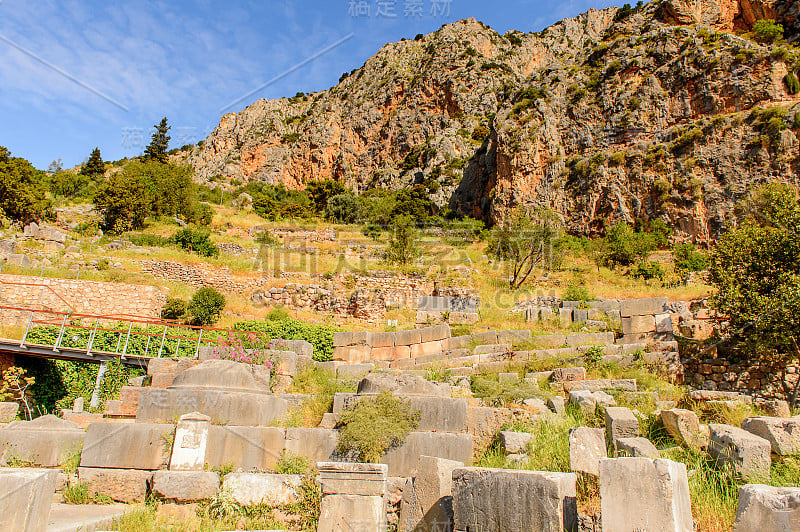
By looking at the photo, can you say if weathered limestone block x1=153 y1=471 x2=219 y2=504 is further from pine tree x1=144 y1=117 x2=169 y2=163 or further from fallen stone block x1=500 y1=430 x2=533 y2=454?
pine tree x1=144 y1=117 x2=169 y2=163

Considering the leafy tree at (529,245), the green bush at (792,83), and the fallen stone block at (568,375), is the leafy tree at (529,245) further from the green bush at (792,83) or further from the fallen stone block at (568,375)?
the green bush at (792,83)

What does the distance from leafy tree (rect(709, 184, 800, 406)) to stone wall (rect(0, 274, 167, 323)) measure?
18.4 m

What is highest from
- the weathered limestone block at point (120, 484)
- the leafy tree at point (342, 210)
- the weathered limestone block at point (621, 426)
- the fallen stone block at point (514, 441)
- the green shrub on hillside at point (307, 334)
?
the leafy tree at point (342, 210)

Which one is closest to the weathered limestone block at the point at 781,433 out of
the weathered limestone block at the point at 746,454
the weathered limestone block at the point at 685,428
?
the weathered limestone block at the point at 746,454

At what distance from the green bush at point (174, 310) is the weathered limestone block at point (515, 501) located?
48.8 feet

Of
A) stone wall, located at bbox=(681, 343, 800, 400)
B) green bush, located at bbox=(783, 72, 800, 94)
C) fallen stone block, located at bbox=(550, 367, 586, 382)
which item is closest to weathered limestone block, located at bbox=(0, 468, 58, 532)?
fallen stone block, located at bbox=(550, 367, 586, 382)

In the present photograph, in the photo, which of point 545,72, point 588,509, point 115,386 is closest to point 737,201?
point 545,72

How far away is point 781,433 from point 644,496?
8.33 ft

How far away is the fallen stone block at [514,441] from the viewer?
19.1 feet

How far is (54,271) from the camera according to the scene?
17.7 m

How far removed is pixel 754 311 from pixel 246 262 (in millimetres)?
20603

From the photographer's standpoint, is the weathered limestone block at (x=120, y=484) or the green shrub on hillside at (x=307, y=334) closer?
the weathered limestone block at (x=120, y=484)

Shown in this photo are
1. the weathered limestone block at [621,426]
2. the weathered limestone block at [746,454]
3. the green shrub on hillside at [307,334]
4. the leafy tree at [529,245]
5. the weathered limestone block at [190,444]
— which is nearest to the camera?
the weathered limestone block at [746,454]

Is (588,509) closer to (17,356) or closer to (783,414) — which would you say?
(783,414)
